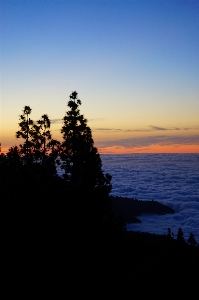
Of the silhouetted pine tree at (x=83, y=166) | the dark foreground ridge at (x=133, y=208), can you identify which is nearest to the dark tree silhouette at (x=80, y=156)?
the silhouetted pine tree at (x=83, y=166)

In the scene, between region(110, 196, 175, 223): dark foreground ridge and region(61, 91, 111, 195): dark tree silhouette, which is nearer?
region(61, 91, 111, 195): dark tree silhouette

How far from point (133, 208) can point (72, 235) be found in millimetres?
54046

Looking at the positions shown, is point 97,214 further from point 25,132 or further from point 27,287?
point 25,132

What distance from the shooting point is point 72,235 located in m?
15.9

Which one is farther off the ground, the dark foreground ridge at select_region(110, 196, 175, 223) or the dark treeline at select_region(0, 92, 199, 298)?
the dark treeline at select_region(0, 92, 199, 298)

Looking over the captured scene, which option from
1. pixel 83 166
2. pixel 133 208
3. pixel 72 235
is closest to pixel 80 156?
pixel 83 166

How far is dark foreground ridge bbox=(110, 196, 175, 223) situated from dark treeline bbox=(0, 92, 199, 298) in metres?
32.0

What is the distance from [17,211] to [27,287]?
6168mm

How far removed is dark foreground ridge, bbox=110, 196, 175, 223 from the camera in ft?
206

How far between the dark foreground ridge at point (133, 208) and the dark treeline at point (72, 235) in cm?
3203

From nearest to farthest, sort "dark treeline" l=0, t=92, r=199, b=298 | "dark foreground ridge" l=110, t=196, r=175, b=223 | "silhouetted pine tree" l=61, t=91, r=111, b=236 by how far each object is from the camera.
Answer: "dark treeline" l=0, t=92, r=199, b=298 → "silhouetted pine tree" l=61, t=91, r=111, b=236 → "dark foreground ridge" l=110, t=196, r=175, b=223

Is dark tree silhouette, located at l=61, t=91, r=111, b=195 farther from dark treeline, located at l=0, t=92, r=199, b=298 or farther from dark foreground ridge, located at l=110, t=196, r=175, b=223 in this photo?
dark foreground ridge, located at l=110, t=196, r=175, b=223

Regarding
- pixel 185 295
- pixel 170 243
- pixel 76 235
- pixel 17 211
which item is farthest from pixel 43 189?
pixel 170 243

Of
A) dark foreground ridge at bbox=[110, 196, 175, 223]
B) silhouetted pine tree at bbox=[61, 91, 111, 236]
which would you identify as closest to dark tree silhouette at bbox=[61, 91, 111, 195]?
silhouetted pine tree at bbox=[61, 91, 111, 236]
